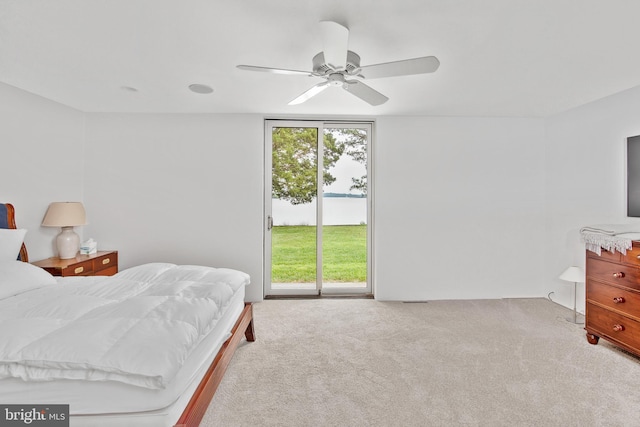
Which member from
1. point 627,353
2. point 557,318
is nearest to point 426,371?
point 627,353

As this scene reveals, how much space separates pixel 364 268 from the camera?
412 centimetres

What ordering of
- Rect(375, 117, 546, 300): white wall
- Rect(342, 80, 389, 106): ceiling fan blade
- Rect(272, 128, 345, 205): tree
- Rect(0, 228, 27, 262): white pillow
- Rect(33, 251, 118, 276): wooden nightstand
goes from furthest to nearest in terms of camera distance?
Rect(272, 128, 345, 205): tree
Rect(375, 117, 546, 300): white wall
Rect(33, 251, 118, 276): wooden nightstand
Rect(0, 228, 27, 262): white pillow
Rect(342, 80, 389, 106): ceiling fan blade

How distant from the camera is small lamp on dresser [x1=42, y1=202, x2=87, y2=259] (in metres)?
3.09

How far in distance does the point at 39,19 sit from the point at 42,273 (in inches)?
69.2

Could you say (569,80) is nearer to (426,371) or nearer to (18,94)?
(426,371)

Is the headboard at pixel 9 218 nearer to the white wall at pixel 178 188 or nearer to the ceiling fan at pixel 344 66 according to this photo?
the white wall at pixel 178 188

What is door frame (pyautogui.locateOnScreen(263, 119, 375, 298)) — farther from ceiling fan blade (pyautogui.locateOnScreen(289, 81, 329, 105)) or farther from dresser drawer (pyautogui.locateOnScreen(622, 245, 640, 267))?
dresser drawer (pyautogui.locateOnScreen(622, 245, 640, 267))

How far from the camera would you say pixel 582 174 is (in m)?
3.30

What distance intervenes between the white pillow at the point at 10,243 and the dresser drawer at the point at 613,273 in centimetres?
505

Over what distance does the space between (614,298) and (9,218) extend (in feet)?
17.8

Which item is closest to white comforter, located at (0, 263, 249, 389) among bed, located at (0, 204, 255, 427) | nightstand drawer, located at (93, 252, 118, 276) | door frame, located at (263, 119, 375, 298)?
bed, located at (0, 204, 255, 427)

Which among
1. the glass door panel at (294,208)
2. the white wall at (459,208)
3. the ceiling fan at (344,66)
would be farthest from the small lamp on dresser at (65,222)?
the white wall at (459,208)

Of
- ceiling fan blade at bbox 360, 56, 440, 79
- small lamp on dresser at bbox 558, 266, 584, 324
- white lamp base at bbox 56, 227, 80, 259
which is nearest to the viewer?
ceiling fan blade at bbox 360, 56, 440, 79

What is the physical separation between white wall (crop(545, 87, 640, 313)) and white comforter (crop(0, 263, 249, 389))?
382 centimetres
